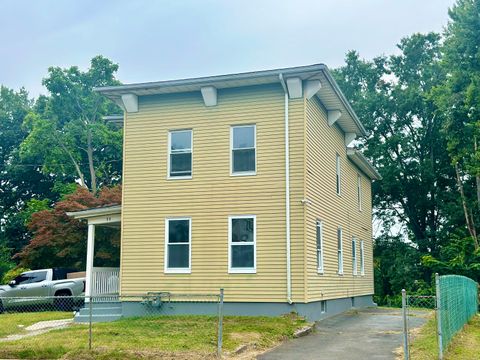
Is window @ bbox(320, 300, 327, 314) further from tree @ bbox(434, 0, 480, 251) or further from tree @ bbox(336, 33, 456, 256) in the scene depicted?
tree @ bbox(336, 33, 456, 256)

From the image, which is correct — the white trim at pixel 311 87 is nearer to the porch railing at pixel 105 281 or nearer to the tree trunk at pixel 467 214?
the porch railing at pixel 105 281

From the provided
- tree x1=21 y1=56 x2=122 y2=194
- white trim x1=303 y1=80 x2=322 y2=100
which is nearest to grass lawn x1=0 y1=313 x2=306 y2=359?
white trim x1=303 y1=80 x2=322 y2=100

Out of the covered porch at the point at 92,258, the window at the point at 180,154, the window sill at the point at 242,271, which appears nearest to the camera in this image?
the window sill at the point at 242,271

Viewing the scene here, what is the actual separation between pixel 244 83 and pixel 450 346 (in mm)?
9187

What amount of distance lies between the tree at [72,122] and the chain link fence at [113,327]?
18.1 m

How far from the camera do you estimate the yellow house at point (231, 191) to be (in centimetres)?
1620

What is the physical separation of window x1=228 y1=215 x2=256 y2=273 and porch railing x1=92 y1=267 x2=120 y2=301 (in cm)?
463

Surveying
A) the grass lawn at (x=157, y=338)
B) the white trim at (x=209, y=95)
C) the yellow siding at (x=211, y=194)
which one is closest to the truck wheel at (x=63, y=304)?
the yellow siding at (x=211, y=194)

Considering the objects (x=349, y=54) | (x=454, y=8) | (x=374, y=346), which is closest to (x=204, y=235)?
(x=374, y=346)

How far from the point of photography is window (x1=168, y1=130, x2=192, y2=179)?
17.7m

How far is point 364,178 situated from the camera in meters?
27.6

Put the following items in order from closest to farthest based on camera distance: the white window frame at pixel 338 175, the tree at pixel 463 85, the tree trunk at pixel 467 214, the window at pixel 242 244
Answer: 1. the window at pixel 242 244
2. the white window frame at pixel 338 175
3. the tree at pixel 463 85
4. the tree trunk at pixel 467 214

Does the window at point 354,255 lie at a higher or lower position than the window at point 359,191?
lower

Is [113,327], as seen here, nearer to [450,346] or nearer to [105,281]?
[105,281]
